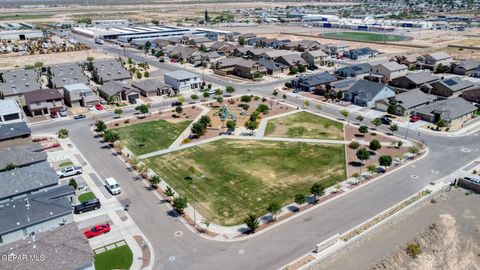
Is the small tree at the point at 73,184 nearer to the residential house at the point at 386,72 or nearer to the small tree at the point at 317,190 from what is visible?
the small tree at the point at 317,190

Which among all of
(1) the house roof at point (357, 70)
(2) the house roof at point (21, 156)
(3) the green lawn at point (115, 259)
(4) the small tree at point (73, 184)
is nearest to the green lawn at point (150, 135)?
(4) the small tree at point (73, 184)

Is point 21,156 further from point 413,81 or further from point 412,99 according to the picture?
point 413,81

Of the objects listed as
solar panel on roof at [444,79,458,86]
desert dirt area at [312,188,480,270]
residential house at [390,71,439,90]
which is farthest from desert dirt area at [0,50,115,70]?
desert dirt area at [312,188,480,270]

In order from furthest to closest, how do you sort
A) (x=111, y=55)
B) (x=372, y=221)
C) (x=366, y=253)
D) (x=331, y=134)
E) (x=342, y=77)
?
1. (x=111, y=55)
2. (x=342, y=77)
3. (x=331, y=134)
4. (x=372, y=221)
5. (x=366, y=253)

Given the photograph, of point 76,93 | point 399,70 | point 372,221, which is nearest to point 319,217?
point 372,221

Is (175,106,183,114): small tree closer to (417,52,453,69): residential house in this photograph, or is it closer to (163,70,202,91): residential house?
(163,70,202,91): residential house

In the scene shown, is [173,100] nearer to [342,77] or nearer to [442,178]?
[342,77]

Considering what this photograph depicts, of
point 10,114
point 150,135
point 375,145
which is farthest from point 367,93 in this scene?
point 10,114
